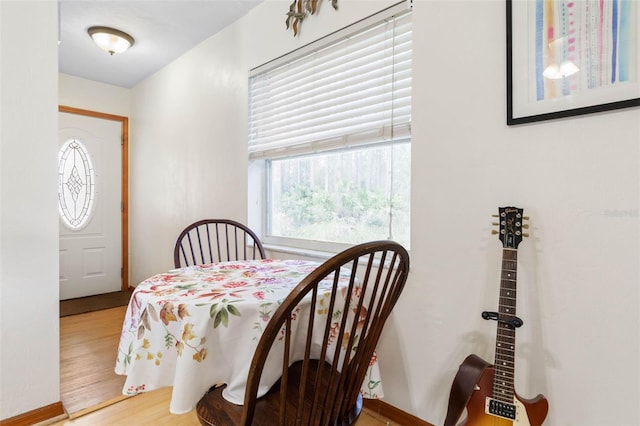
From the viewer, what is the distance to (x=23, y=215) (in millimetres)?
1582

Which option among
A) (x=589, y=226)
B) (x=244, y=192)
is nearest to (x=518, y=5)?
(x=589, y=226)

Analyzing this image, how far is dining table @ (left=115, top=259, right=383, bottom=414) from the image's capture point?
36.0 inches

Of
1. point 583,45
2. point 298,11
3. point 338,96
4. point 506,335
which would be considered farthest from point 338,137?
point 506,335

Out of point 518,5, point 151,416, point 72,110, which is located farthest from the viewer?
point 72,110

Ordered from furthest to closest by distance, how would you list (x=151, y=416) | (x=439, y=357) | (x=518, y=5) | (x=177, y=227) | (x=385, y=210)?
(x=177, y=227) < (x=385, y=210) < (x=151, y=416) < (x=439, y=357) < (x=518, y=5)

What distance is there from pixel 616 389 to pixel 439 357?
58 centimetres

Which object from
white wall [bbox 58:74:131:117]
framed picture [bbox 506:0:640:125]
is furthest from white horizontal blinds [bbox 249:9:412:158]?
white wall [bbox 58:74:131:117]

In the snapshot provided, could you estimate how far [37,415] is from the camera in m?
1.62

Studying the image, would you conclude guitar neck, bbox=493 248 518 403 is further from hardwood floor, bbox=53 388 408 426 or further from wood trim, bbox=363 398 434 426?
hardwood floor, bbox=53 388 408 426

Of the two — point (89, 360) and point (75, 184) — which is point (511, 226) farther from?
point (75, 184)

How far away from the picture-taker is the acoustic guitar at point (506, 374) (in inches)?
43.6

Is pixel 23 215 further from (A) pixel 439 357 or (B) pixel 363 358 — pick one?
(A) pixel 439 357

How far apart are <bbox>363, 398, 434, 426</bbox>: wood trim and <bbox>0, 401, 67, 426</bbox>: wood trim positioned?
1.52 m

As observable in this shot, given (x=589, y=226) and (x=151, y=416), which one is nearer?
(x=589, y=226)
